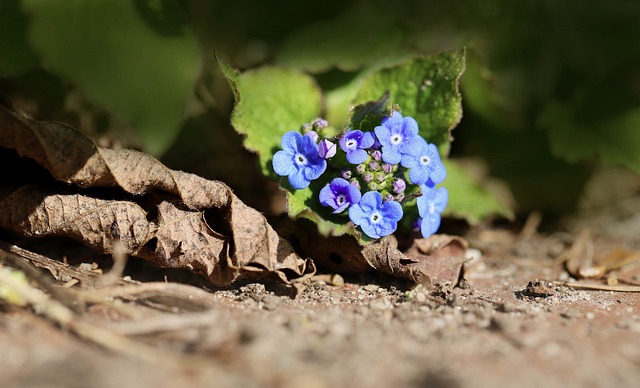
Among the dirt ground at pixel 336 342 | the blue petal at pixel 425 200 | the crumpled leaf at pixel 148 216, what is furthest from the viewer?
the blue petal at pixel 425 200

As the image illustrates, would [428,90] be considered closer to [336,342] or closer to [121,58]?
[121,58]

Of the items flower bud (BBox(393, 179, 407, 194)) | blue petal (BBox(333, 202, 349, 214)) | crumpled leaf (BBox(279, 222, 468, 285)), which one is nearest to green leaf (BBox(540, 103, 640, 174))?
crumpled leaf (BBox(279, 222, 468, 285))

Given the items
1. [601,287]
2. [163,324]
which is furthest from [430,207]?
[163,324]

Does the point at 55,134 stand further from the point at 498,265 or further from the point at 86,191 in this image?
the point at 498,265

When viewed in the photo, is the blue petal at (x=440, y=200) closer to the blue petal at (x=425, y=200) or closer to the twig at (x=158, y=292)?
the blue petal at (x=425, y=200)

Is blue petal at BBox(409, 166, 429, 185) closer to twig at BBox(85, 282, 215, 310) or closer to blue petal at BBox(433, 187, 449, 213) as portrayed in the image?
blue petal at BBox(433, 187, 449, 213)

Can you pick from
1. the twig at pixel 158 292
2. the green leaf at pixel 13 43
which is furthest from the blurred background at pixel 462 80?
the twig at pixel 158 292

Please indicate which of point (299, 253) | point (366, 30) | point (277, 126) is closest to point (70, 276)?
point (299, 253)
